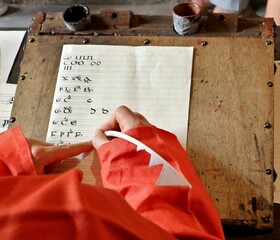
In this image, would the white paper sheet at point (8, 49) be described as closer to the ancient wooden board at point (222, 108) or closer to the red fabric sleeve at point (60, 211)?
the ancient wooden board at point (222, 108)

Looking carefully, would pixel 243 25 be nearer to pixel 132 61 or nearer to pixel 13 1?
pixel 132 61

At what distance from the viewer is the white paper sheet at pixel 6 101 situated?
92 centimetres

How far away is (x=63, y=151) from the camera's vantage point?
77cm

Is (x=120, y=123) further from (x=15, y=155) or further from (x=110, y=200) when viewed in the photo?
(x=110, y=200)

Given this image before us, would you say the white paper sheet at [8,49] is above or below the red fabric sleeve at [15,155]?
above

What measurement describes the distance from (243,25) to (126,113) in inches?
10.8

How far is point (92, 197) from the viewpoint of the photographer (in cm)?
41

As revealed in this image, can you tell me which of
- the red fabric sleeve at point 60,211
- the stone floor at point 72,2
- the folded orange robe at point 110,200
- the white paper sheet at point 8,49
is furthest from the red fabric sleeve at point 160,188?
the stone floor at point 72,2

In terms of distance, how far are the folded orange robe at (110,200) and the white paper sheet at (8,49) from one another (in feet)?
0.82

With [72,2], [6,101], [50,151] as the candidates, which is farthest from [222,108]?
[72,2]

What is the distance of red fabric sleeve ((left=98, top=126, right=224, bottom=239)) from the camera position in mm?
639

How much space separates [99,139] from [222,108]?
194 mm

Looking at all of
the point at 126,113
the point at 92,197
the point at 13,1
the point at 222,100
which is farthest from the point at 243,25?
the point at 13,1

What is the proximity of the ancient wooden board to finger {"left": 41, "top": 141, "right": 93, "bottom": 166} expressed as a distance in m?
0.02
